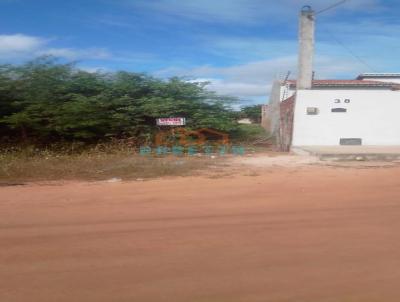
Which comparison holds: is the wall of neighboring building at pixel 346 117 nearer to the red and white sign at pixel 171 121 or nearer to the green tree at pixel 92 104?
the green tree at pixel 92 104

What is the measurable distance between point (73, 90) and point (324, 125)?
854 centimetres

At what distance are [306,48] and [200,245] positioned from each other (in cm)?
1305

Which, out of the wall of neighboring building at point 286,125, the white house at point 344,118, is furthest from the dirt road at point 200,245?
the wall of neighboring building at point 286,125

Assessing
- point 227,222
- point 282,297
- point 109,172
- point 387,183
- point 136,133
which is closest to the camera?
point 282,297

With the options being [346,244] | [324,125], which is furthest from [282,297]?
[324,125]

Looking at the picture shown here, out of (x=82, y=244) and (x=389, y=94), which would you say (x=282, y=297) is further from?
(x=389, y=94)

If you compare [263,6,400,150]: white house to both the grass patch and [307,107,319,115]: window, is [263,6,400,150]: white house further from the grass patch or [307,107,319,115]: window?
the grass patch

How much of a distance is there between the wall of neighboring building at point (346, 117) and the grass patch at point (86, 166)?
446 cm

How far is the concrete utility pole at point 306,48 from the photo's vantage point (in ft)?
53.5

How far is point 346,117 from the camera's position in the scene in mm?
16266

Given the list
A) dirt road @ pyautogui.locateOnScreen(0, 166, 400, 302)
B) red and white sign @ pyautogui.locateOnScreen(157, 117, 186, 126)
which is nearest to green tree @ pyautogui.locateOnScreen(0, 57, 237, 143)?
red and white sign @ pyautogui.locateOnScreen(157, 117, 186, 126)

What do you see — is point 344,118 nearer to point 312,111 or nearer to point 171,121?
point 312,111

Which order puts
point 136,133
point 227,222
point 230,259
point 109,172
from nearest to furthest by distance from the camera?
1. point 230,259
2. point 227,222
3. point 109,172
4. point 136,133

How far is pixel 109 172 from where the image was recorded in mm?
10109
